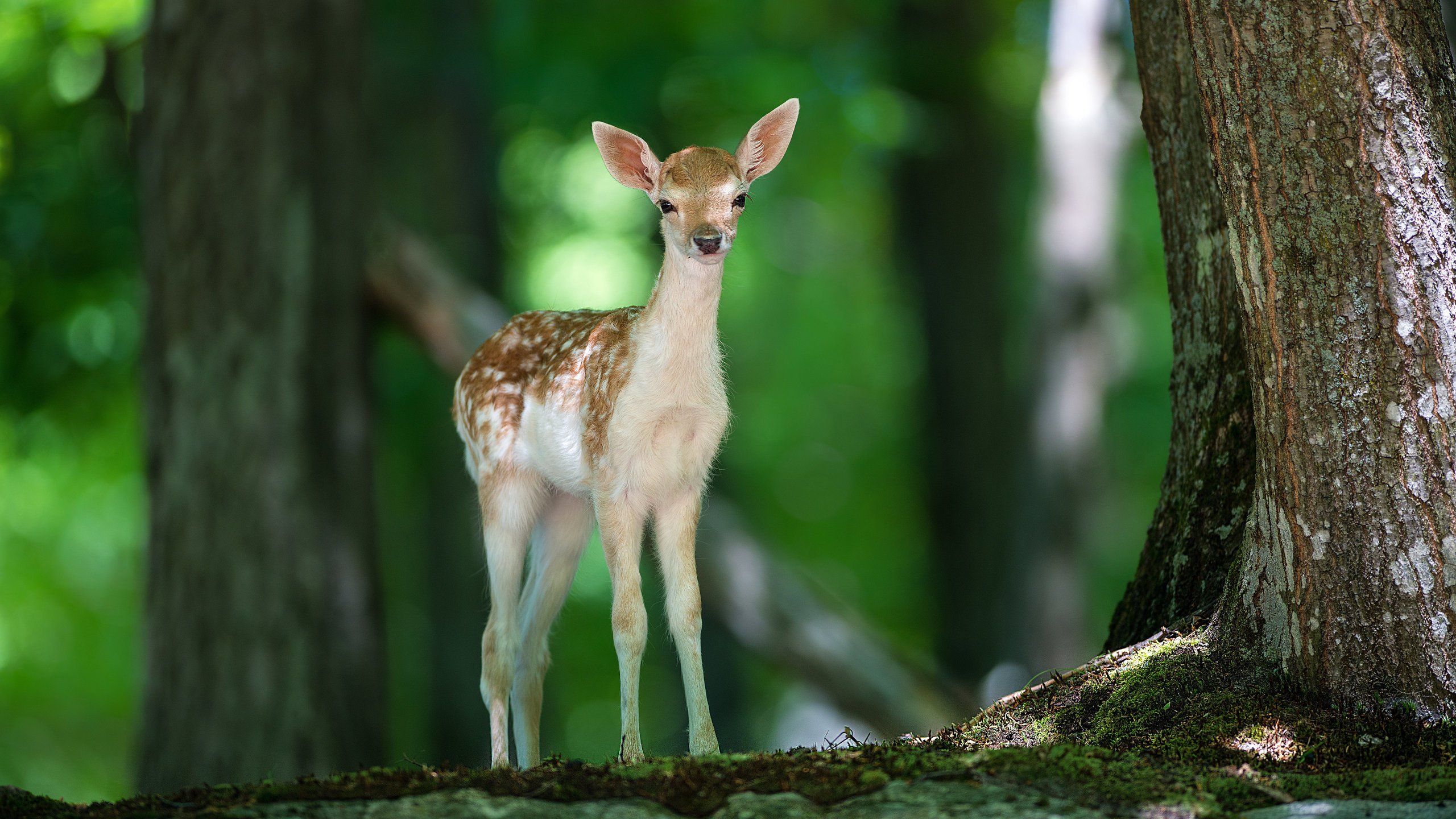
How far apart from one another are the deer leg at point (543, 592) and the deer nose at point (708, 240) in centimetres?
148

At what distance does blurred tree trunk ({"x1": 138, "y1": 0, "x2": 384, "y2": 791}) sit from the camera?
25.6ft

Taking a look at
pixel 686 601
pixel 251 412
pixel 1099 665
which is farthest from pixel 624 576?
pixel 251 412

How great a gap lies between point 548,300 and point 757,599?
8.34 m

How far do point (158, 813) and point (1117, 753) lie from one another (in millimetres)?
2679

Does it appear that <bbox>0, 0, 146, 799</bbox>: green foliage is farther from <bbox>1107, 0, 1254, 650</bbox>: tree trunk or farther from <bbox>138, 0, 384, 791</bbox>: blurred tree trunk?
<bbox>1107, 0, 1254, 650</bbox>: tree trunk

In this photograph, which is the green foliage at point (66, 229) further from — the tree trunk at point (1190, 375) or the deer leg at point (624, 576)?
the tree trunk at point (1190, 375)

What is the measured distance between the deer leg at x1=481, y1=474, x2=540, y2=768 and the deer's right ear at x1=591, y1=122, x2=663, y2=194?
1286mm

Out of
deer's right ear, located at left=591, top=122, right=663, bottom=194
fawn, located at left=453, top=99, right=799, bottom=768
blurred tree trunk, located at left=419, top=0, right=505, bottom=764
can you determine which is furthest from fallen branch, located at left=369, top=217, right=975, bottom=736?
deer's right ear, located at left=591, top=122, right=663, bottom=194

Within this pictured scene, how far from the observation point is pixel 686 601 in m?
4.87

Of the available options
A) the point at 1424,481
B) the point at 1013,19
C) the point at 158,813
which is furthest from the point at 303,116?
the point at 1013,19

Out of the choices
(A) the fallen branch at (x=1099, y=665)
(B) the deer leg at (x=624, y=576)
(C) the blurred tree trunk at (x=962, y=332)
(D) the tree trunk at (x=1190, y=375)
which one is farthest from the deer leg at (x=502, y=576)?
(C) the blurred tree trunk at (x=962, y=332)

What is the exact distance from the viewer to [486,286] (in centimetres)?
1141

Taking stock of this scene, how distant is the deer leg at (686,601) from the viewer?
460cm

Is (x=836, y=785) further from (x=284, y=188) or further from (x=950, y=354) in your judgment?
(x=950, y=354)
